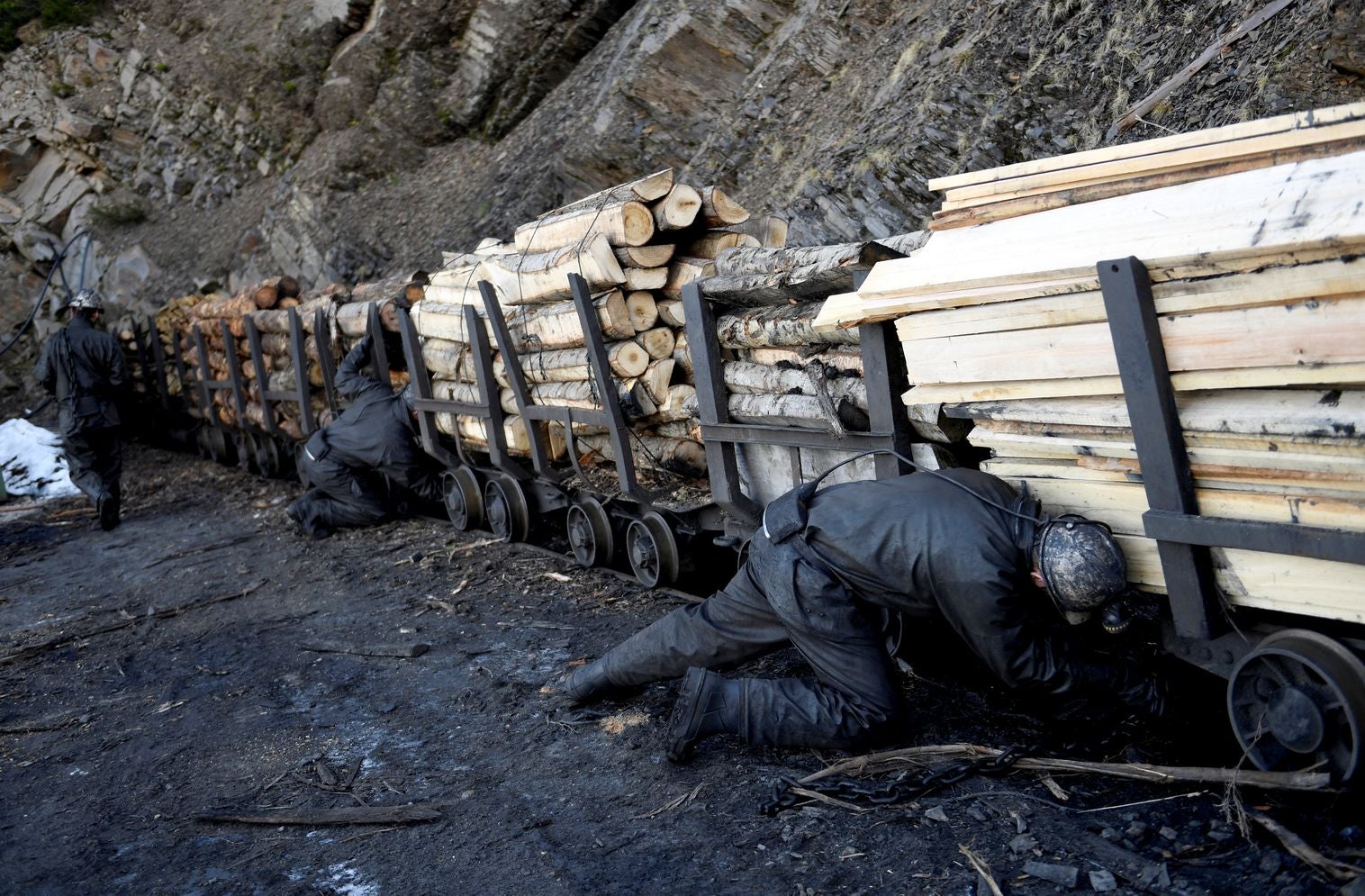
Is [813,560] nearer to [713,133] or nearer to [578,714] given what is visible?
[578,714]

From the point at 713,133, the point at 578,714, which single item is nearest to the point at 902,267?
the point at 578,714

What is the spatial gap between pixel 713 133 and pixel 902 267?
9337mm

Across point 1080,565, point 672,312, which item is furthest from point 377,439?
point 1080,565

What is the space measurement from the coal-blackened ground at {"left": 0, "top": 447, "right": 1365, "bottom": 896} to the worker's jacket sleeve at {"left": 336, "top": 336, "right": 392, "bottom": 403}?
7.01 ft

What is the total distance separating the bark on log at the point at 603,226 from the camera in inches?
232

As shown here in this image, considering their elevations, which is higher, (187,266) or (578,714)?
(187,266)

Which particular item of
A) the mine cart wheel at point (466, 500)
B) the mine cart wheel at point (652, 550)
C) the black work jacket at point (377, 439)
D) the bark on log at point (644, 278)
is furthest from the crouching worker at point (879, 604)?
the black work jacket at point (377, 439)

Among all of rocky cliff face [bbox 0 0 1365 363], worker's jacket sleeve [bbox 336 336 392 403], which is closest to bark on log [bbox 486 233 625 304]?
worker's jacket sleeve [bbox 336 336 392 403]

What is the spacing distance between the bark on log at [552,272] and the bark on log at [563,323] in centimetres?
7

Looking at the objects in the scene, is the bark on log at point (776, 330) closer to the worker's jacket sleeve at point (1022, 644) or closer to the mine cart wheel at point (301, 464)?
the worker's jacket sleeve at point (1022, 644)

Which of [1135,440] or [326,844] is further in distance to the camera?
[326,844]

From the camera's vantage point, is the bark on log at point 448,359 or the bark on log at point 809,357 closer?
the bark on log at point 809,357

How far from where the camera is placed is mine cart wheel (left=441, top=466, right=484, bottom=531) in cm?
837

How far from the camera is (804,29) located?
12531 mm
